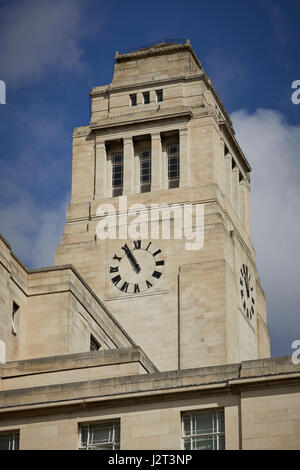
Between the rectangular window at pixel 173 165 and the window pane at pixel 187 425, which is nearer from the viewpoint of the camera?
the window pane at pixel 187 425

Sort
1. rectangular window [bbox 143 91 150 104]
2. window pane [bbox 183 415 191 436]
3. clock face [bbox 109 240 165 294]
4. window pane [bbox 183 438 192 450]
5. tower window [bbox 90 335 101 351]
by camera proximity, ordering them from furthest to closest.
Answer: rectangular window [bbox 143 91 150 104]
clock face [bbox 109 240 165 294]
tower window [bbox 90 335 101 351]
window pane [bbox 183 415 191 436]
window pane [bbox 183 438 192 450]

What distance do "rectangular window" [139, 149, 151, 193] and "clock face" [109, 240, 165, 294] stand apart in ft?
17.3

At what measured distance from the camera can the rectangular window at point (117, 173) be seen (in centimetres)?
8181

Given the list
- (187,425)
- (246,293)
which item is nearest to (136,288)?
(246,293)

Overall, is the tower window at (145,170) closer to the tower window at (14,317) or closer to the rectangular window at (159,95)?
the rectangular window at (159,95)

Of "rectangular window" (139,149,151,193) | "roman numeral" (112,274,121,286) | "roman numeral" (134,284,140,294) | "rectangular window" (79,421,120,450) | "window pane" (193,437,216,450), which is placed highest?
"rectangular window" (139,149,151,193)

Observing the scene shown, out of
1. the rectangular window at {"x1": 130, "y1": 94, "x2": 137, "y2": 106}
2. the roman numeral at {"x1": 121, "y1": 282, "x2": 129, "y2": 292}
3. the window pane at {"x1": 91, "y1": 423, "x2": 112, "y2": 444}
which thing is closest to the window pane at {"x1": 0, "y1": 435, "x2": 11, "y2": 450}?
the window pane at {"x1": 91, "y1": 423, "x2": 112, "y2": 444}

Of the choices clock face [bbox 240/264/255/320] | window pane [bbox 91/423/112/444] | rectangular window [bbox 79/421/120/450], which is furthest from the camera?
clock face [bbox 240/264/255/320]

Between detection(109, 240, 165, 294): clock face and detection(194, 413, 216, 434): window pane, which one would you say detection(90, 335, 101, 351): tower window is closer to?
detection(194, 413, 216, 434): window pane

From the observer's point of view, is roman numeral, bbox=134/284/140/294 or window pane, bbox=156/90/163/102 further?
window pane, bbox=156/90/163/102

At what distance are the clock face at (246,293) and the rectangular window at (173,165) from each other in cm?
632

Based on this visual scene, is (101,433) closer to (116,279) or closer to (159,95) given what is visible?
(116,279)

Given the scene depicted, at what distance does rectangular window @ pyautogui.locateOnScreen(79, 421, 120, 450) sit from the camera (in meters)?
42.2

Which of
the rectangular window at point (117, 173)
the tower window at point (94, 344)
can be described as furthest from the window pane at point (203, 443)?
the rectangular window at point (117, 173)
